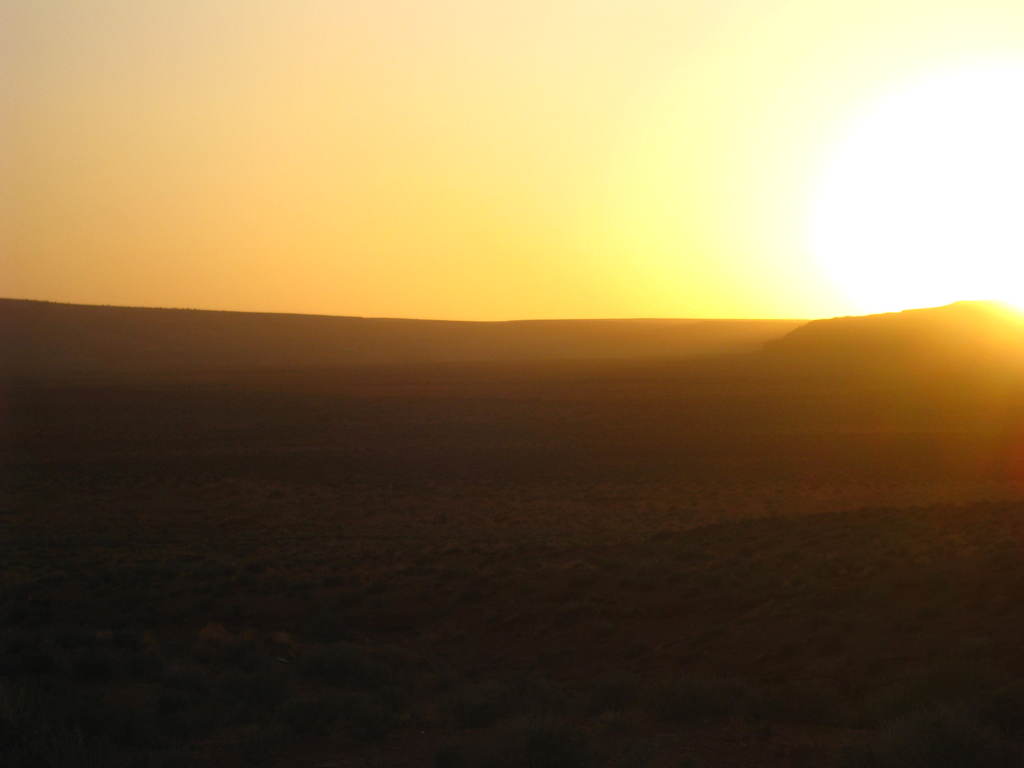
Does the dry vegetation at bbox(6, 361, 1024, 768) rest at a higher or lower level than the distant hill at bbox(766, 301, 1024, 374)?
lower

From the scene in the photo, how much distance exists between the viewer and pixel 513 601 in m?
19.0

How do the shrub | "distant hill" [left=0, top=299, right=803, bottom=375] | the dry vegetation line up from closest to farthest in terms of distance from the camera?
the dry vegetation < the shrub < "distant hill" [left=0, top=299, right=803, bottom=375]

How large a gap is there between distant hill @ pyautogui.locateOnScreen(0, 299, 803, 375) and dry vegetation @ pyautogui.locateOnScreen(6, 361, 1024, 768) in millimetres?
71660

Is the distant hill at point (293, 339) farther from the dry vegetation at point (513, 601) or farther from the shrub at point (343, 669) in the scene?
the shrub at point (343, 669)

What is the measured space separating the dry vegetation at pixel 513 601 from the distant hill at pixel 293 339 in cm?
7166

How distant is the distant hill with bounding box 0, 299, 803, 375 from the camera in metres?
120

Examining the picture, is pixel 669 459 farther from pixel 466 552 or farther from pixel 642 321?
pixel 642 321

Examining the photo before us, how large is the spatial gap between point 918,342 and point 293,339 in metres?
89.0

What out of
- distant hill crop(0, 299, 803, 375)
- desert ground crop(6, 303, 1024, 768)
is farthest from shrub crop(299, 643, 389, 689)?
distant hill crop(0, 299, 803, 375)

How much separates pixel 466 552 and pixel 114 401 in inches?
1685

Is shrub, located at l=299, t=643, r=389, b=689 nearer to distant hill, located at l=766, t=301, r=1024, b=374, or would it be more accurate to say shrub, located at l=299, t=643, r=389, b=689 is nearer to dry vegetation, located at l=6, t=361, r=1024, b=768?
dry vegetation, located at l=6, t=361, r=1024, b=768

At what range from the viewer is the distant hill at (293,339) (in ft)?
393

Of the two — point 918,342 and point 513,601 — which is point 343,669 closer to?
point 513,601

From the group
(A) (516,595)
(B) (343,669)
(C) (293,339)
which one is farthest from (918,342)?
(C) (293,339)
